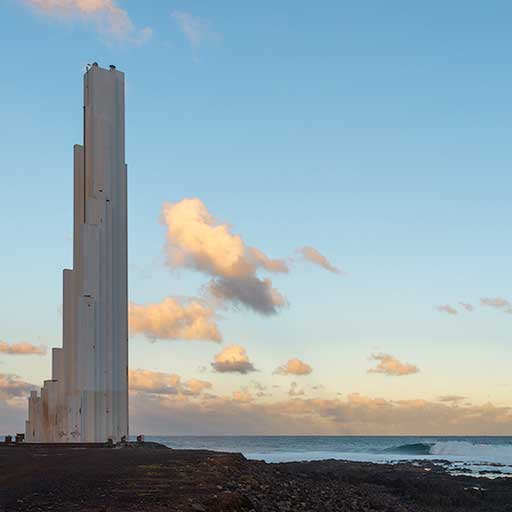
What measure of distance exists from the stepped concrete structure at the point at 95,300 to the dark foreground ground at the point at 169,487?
9944 millimetres

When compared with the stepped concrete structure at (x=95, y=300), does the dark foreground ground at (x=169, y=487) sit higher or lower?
lower

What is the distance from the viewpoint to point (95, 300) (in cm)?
4172

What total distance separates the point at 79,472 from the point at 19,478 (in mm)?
1734

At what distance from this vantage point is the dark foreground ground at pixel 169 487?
1978 centimetres

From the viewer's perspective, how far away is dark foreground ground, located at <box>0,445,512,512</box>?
19.8 metres

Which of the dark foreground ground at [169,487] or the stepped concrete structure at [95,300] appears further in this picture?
the stepped concrete structure at [95,300]

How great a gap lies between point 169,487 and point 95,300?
21443 millimetres

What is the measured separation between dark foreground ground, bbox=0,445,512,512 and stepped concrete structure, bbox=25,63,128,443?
9.94 meters

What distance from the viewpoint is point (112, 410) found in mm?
42281

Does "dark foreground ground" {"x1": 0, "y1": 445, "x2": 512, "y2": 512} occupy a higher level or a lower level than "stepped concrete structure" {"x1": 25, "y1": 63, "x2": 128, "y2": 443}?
lower

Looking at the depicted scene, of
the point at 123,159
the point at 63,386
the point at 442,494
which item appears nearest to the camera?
the point at 442,494

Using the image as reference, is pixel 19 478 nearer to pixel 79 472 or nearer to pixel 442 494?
pixel 79 472

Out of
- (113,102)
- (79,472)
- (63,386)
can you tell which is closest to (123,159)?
(113,102)

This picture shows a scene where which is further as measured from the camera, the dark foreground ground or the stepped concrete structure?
the stepped concrete structure
